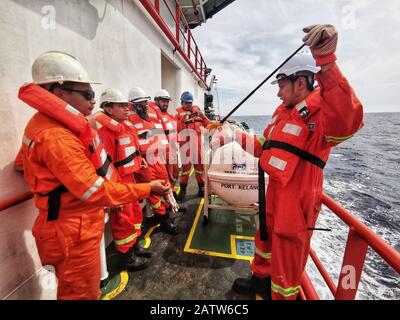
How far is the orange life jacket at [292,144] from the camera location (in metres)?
1.50

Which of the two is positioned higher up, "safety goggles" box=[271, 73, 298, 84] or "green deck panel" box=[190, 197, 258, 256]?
"safety goggles" box=[271, 73, 298, 84]

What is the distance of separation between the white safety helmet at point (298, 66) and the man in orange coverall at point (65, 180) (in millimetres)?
1490

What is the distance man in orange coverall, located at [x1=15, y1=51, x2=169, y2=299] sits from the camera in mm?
1214

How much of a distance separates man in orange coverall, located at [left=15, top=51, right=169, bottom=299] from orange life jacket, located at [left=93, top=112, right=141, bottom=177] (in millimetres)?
669

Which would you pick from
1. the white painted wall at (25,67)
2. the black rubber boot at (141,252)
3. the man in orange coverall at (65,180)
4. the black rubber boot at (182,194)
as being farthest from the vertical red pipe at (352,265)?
the black rubber boot at (182,194)

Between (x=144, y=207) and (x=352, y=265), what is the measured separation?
3.19m

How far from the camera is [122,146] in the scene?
7.50ft

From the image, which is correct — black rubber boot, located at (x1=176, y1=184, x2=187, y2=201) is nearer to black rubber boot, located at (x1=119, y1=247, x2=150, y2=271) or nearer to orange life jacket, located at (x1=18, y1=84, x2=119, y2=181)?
black rubber boot, located at (x1=119, y1=247, x2=150, y2=271)

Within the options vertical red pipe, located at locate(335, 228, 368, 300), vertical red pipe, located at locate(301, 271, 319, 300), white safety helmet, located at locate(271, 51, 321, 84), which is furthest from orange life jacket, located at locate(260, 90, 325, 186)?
vertical red pipe, located at locate(301, 271, 319, 300)

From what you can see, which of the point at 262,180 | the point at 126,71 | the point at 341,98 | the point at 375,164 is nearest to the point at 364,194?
the point at 375,164

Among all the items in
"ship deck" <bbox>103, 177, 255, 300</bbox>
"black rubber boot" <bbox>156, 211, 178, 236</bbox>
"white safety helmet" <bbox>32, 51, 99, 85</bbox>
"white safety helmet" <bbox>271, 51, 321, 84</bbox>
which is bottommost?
"ship deck" <bbox>103, 177, 255, 300</bbox>

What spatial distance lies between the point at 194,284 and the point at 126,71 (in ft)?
11.2

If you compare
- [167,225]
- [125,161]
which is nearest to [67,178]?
[125,161]
